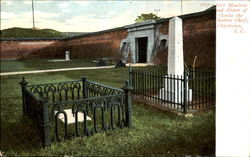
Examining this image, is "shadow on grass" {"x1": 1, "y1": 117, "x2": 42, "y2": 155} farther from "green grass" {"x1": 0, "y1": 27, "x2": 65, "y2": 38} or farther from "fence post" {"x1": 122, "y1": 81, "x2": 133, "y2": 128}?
"green grass" {"x1": 0, "y1": 27, "x2": 65, "y2": 38}

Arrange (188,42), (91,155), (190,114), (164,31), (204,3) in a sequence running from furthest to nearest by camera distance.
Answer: (164,31) → (188,42) → (190,114) → (91,155) → (204,3)

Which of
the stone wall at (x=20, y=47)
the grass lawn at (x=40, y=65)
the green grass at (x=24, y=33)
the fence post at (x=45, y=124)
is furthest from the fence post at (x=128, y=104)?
the green grass at (x=24, y=33)

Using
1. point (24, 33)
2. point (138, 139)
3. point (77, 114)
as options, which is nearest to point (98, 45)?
point (24, 33)

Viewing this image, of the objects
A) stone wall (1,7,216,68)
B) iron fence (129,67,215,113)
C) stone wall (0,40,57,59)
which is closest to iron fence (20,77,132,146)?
iron fence (129,67,215,113)

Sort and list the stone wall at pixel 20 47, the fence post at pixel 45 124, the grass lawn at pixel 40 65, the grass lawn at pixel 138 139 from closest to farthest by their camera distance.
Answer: the grass lawn at pixel 138 139 < the fence post at pixel 45 124 < the grass lawn at pixel 40 65 < the stone wall at pixel 20 47

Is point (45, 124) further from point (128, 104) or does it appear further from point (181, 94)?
point (181, 94)

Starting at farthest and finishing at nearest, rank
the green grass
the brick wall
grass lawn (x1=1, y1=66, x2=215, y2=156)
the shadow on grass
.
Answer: the green grass, the brick wall, the shadow on grass, grass lawn (x1=1, y1=66, x2=215, y2=156)

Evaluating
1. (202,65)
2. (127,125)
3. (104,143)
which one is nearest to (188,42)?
(202,65)

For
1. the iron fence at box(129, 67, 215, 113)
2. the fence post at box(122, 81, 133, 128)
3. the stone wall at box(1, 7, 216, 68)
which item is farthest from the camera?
the stone wall at box(1, 7, 216, 68)

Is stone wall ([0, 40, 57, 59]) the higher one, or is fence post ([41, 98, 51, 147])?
stone wall ([0, 40, 57, 59])

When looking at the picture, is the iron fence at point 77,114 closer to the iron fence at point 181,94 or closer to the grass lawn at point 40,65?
the iron fence at point 181,94
